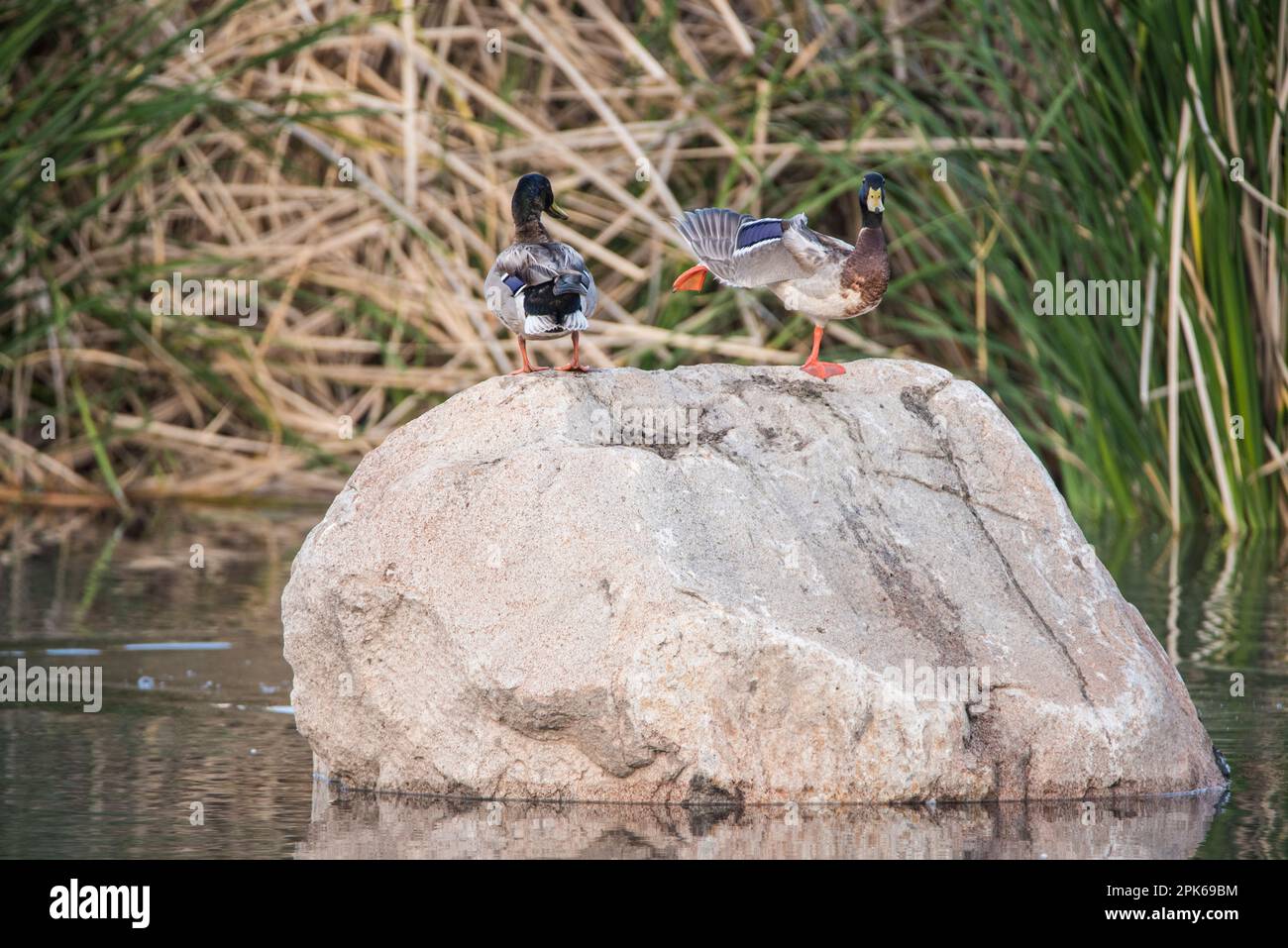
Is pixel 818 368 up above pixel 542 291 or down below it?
below

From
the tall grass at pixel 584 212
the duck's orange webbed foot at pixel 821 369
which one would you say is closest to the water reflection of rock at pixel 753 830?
the duck's orange webbed foot at pixel 821 369

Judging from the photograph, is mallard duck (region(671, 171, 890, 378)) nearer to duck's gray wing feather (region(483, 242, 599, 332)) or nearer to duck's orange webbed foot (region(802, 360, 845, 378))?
duck's orange webbed foot (region(802, 360, 845, 378))

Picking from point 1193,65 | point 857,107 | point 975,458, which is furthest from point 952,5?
point 975,458

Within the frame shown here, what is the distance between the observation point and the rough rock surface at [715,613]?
396cm

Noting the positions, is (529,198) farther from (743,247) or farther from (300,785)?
(300,785)

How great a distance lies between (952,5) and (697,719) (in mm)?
7295

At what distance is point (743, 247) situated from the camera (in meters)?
4.53

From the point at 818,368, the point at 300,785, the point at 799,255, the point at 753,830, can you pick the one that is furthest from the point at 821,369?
the point at 300,785

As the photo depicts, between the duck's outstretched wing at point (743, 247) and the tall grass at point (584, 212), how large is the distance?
3.75 m

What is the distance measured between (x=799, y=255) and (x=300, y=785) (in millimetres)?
1712

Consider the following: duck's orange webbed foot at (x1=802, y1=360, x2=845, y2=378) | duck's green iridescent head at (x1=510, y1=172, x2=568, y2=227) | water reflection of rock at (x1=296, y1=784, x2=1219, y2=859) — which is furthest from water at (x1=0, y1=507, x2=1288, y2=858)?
duck's green iridescent head at (x1=510, y1=172, x2=568, y2=227)

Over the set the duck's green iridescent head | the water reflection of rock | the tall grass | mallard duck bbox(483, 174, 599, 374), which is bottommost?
the water reflection of rock

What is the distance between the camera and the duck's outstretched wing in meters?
4.53

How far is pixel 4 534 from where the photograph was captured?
862 centimetres
